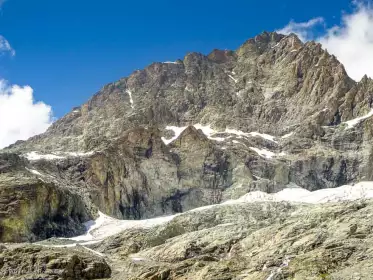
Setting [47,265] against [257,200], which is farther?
[257,200]

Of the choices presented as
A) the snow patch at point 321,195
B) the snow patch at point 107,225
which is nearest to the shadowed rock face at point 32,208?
the snow patch at point 107,225

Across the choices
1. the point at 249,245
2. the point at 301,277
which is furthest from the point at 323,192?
the point at 301,277

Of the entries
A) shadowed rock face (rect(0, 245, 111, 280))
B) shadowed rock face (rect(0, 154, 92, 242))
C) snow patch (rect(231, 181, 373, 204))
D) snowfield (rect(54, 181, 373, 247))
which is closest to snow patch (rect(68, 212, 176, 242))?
snowfield (rect(54, 181, 373, 247))

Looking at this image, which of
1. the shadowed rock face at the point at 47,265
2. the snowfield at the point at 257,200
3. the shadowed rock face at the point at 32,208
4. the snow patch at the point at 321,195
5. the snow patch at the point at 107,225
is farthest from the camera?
the snow patch at the point at 321,195

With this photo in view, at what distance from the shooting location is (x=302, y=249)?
59.8 meters

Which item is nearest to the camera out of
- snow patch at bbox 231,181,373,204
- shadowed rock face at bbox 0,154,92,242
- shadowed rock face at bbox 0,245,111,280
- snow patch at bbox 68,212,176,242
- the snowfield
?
shadowed rock face at bbox 0,245,111,280

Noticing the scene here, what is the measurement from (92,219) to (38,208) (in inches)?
1053

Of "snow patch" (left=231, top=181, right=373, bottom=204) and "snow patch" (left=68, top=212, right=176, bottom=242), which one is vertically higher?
"snow patch" (left=231, top=181, right=373, bottom=204)

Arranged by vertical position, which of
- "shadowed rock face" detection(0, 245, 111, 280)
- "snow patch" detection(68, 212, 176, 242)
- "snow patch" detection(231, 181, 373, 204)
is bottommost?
"shadowed rock face" detection(0, 245, 111, 280)

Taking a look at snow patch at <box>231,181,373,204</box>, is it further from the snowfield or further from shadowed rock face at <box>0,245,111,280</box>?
shadowed rock face at <box>0,245,111,280</box>

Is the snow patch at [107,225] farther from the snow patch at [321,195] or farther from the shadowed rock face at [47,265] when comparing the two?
the shadowed rock face at [47,265]

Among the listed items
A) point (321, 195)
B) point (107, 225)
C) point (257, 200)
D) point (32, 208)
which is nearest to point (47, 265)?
point (32, 208)

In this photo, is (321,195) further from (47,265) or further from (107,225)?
(47,265)

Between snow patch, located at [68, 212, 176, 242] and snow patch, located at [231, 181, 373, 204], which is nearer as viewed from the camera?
snow patch, located at [68, 212, 176, 242]
